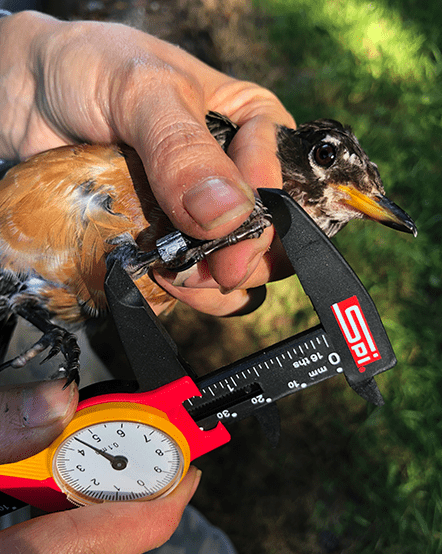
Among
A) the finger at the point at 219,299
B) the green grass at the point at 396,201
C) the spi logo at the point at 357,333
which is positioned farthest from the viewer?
the green grass at the point at 396,201

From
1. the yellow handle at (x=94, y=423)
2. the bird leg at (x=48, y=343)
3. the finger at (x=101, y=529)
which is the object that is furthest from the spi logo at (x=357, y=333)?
the bird leg at (x=48, y=343)

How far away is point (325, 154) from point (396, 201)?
2.15 m

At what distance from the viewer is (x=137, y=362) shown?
1738 millimetres

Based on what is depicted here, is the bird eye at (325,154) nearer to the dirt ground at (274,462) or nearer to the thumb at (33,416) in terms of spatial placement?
the thumb at (33,416)

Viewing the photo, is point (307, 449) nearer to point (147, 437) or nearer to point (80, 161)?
point (147, 437)

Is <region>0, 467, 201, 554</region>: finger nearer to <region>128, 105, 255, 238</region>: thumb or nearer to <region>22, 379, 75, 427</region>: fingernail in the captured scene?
<region>22, 379, 75, 427</region>: fingernail

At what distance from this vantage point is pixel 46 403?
1.73 metres

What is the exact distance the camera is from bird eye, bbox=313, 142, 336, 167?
2449 millimetres

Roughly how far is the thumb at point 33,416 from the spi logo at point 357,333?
996mm

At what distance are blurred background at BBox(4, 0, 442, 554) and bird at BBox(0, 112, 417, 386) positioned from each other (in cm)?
160

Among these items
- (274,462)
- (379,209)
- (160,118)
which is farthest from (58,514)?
(274,462)

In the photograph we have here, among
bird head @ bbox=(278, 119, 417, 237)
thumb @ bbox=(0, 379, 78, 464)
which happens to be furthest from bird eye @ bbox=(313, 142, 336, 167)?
thumb @ bbox=(0, 379, 78, 464)

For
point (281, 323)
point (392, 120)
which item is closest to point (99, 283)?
point (281, 323)

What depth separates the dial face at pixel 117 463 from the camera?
1720 millimetres
